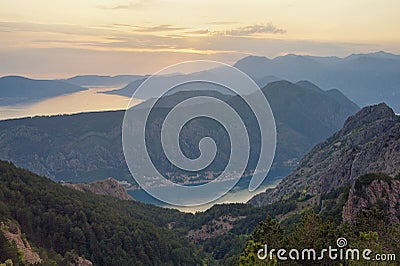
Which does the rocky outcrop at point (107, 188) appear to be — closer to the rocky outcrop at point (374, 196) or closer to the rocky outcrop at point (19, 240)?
the rocky outcrop at point (19, 240)

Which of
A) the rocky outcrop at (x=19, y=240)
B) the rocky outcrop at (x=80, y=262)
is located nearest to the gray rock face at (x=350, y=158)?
the rocky outcrop at (x=80, y=262)

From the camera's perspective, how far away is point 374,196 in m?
39.0

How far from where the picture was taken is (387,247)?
847 inches

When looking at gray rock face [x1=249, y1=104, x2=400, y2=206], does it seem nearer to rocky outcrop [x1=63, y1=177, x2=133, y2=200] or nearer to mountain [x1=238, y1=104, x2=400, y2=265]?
mountain [x1=238, y1=104, x2=400, y2=265]

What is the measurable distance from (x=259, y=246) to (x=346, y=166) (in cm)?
5784

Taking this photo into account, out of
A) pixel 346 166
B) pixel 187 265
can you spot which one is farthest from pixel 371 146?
pixel 187 265

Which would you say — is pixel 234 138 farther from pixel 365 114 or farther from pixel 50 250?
pixel 50 250

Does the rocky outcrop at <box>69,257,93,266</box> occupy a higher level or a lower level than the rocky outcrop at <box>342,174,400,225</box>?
lower

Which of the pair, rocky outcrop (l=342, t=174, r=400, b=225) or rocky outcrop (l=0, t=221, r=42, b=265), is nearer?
rocky outcrop (l=0, t=221, r=42, b=265)

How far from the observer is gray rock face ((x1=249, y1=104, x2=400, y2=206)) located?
6932cm

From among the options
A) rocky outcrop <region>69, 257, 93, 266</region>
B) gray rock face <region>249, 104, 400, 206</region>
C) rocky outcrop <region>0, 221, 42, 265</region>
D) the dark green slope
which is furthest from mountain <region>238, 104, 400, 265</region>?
rocky outcrop <region>69, 257, 93, 266</region>

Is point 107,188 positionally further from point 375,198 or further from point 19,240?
point 375,198

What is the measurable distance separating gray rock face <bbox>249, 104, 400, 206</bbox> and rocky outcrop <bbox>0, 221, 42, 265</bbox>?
40.4 m

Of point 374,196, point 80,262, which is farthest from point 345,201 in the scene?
point 80,262
